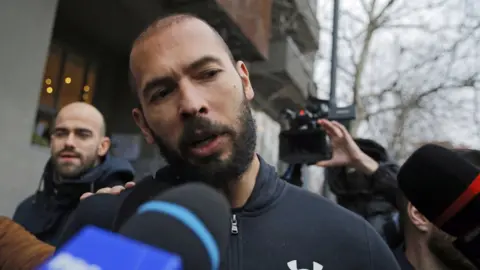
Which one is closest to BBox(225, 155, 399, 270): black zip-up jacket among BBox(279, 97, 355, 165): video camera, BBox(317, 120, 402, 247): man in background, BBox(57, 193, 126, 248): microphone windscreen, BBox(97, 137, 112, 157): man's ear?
BBox(57, 193, 126, 248): microphone windscreen

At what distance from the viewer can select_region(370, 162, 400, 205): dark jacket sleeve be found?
→ 2.78 metres

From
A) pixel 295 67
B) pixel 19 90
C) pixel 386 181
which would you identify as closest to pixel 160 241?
pixel 386 181

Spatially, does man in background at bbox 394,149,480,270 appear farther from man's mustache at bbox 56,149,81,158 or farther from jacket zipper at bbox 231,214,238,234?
man's mustache at bbox 56,149,81,158

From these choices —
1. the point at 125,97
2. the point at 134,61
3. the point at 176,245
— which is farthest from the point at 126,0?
the point at 176,245

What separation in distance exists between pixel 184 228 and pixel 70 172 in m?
2.45

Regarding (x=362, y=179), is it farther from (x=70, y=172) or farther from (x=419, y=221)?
(x=70, y=172)

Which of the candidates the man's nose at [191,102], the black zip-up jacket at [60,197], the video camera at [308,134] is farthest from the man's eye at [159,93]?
the video camera at [308,134]

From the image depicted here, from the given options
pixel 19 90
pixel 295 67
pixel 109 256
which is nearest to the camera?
pixel 109 256

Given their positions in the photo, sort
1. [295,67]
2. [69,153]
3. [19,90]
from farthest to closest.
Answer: [295,67] → [19,90] → [69,153]

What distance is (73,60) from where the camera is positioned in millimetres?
7117

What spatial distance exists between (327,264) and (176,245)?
0.73 metres

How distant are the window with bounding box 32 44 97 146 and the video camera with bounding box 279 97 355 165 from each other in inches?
135

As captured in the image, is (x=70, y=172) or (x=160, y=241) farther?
(x=70, y=172)

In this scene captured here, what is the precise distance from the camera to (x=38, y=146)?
17.3 feet
